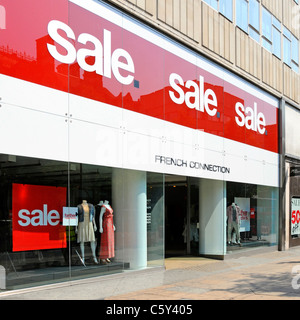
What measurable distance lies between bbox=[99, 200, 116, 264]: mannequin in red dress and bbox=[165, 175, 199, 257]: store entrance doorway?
502 centimetres

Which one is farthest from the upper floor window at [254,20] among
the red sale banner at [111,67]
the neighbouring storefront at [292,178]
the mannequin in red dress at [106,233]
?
the mannequin in red dress at [106,233]

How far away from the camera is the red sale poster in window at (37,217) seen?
30.2 feet

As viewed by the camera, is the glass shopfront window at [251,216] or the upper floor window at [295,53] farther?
the upper floor window at [295,53]

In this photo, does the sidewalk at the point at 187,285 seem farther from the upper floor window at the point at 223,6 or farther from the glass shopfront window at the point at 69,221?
the upper floor window at the point at 223,6

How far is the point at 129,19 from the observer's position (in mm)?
11969

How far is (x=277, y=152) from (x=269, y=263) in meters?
6.76

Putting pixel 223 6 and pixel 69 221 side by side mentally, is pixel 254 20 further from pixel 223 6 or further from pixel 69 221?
pixel 69 221

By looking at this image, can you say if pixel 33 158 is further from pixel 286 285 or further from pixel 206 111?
pixel 206 111

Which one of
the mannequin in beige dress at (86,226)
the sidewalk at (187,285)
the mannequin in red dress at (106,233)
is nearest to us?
the sidewalk at (187,285)

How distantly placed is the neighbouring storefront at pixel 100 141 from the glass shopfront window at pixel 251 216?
13cm

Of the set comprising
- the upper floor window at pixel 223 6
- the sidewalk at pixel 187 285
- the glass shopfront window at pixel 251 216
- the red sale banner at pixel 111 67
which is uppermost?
the upper floor window at pixel 223 6

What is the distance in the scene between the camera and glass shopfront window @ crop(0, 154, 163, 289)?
9070mm

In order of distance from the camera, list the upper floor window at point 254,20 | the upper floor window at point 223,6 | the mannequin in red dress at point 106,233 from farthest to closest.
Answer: the upper floor window at point 254,20, the upper floor window at point 223,6, the mannequin in red dress at point 106,233

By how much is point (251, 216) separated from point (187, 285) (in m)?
8.61
